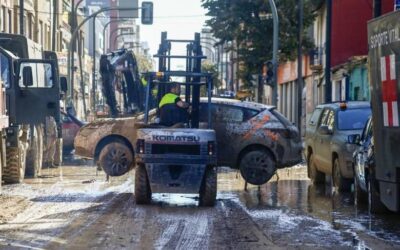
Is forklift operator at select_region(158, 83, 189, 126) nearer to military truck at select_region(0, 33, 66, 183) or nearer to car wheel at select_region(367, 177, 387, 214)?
car wheel at select_region(367, 177, 387, 214)

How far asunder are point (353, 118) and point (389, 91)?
725 cm

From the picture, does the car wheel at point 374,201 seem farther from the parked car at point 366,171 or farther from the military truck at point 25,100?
the military truck at point 25,100

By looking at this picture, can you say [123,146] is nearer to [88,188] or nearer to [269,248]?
[88,188]

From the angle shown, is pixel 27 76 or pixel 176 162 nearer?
pixel 176 162

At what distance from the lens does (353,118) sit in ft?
56.6

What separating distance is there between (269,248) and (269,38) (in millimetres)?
26495

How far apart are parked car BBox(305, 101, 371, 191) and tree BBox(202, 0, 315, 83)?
16.8 m

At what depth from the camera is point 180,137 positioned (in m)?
14.1

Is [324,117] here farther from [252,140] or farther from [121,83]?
[121,83]

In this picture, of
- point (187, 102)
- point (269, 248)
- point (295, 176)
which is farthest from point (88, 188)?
point (269, 248)

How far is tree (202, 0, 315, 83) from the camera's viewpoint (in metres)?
35.6

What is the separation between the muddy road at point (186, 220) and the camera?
1045 centimetres

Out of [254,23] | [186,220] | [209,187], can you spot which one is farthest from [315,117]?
[254,23]

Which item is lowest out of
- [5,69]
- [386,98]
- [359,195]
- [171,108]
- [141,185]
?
[359,195]
